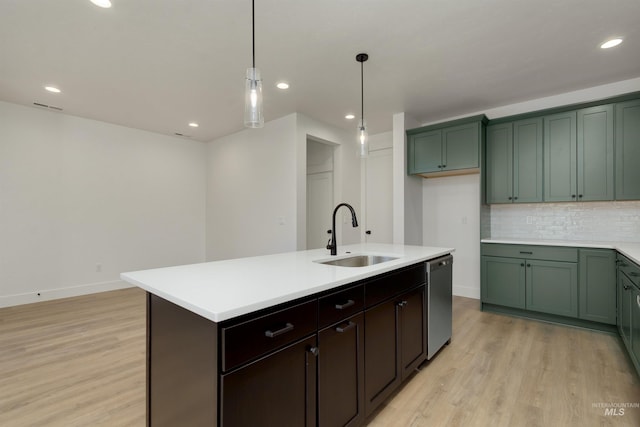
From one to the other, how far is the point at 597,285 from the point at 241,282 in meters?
3.60

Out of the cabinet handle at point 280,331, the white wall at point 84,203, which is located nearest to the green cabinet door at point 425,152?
the cabinet handle at point 280,331

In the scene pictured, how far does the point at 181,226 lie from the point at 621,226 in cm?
649

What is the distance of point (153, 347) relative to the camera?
1.45 meters

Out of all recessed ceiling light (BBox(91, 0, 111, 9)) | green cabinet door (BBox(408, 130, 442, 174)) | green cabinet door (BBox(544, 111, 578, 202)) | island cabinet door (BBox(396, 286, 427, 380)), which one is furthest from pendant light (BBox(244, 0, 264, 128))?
green cabinet door (BBox(544, 111, 578, 202))

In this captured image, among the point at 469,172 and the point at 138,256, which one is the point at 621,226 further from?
the point at 138,256

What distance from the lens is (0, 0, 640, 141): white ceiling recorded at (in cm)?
215

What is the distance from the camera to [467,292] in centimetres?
437

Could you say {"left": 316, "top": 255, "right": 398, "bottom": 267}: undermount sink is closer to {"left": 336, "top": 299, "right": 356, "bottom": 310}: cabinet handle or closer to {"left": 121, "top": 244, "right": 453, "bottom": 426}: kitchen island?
{"left": 121, "top": 244, "right": 453, "bottom": 426}: kitchen island

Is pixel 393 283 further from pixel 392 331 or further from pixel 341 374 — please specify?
pixel 341 374

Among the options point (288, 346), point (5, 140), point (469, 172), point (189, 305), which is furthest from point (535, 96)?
point (5, 140)

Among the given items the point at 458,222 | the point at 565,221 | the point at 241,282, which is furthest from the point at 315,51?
the point at 565,221

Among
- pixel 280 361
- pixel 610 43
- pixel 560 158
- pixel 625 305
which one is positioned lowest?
pixel 625 305

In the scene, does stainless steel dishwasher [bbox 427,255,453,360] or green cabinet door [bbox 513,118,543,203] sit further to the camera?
green cabinet door [bbox 513,118,543,203]

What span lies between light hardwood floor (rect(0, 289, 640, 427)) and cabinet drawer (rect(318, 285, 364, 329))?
76 centimetres
